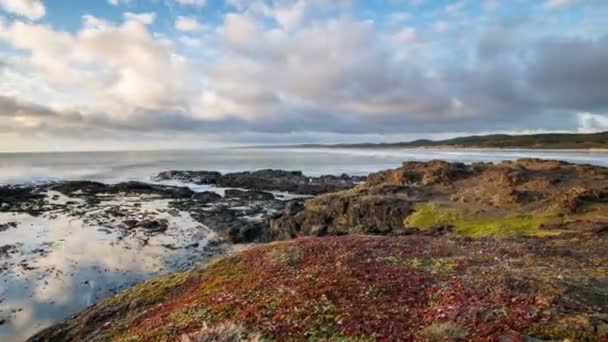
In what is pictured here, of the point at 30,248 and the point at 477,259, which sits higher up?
the point at 477,259

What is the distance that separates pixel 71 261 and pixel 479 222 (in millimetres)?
26891

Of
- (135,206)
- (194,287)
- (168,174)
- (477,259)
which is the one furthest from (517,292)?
(168,174)

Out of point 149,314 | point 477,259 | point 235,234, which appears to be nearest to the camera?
point 149,314

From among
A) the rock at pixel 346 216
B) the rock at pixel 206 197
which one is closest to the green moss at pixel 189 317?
the rock at pixel 346 216

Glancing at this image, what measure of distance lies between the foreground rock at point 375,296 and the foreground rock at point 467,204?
5835 millimetres

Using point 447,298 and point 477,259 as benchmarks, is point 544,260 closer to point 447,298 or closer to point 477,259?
point 477,259

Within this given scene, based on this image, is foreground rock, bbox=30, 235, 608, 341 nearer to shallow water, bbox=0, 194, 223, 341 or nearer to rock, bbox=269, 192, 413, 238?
shallow water, bbox=0, 194, 223, 341

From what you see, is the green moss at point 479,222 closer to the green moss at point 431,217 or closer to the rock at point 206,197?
the green moss at point 431,217

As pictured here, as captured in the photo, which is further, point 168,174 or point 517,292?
point 168,174

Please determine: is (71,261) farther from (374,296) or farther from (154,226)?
(374,296)

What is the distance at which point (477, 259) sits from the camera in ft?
54.5

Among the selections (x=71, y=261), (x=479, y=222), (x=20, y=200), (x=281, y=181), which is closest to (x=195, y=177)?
(x=281, y=181)

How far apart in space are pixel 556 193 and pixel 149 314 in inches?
1081

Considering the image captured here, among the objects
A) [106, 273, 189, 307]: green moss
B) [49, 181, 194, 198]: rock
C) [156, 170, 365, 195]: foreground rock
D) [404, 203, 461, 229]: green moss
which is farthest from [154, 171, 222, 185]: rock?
[106, 273, 189, 307]: green moss
